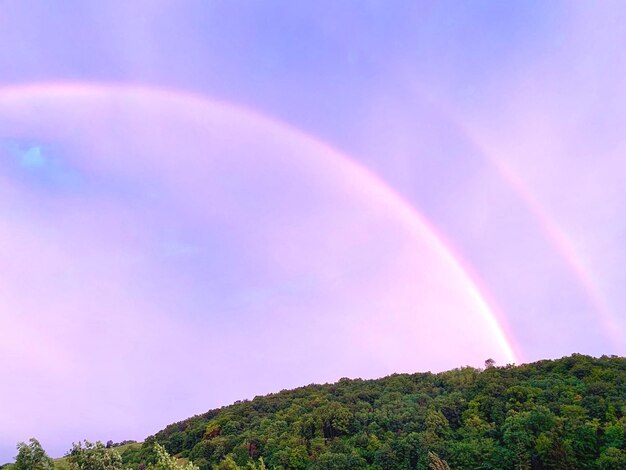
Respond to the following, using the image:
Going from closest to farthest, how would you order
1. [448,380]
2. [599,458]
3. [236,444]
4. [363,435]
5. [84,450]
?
[84,450] → [599,458] → [363,435] → [236,444] → [448,380]

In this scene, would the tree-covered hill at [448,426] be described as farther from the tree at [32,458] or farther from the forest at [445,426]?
the tree at [32,458]

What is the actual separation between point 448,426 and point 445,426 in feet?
2.64

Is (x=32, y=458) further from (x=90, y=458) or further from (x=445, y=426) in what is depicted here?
(x=445, y=426)

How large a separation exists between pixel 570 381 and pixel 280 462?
70.0 metres

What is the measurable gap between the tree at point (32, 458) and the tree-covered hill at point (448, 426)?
64.6m

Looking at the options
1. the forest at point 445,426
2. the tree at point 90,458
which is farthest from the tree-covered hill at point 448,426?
the tree at point 90,458

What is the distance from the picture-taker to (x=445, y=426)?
106 metres

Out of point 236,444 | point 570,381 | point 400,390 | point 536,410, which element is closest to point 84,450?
Answer: point 536,410

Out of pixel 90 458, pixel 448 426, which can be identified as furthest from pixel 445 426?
pixel 90 458

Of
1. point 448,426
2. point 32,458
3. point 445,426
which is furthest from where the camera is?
point 448,426

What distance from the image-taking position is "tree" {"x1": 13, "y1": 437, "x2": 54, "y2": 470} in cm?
2170

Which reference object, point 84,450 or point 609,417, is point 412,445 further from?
point 84,450

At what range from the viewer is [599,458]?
7844 cm

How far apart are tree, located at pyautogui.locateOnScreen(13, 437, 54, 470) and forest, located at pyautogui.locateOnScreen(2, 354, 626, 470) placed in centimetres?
6120
